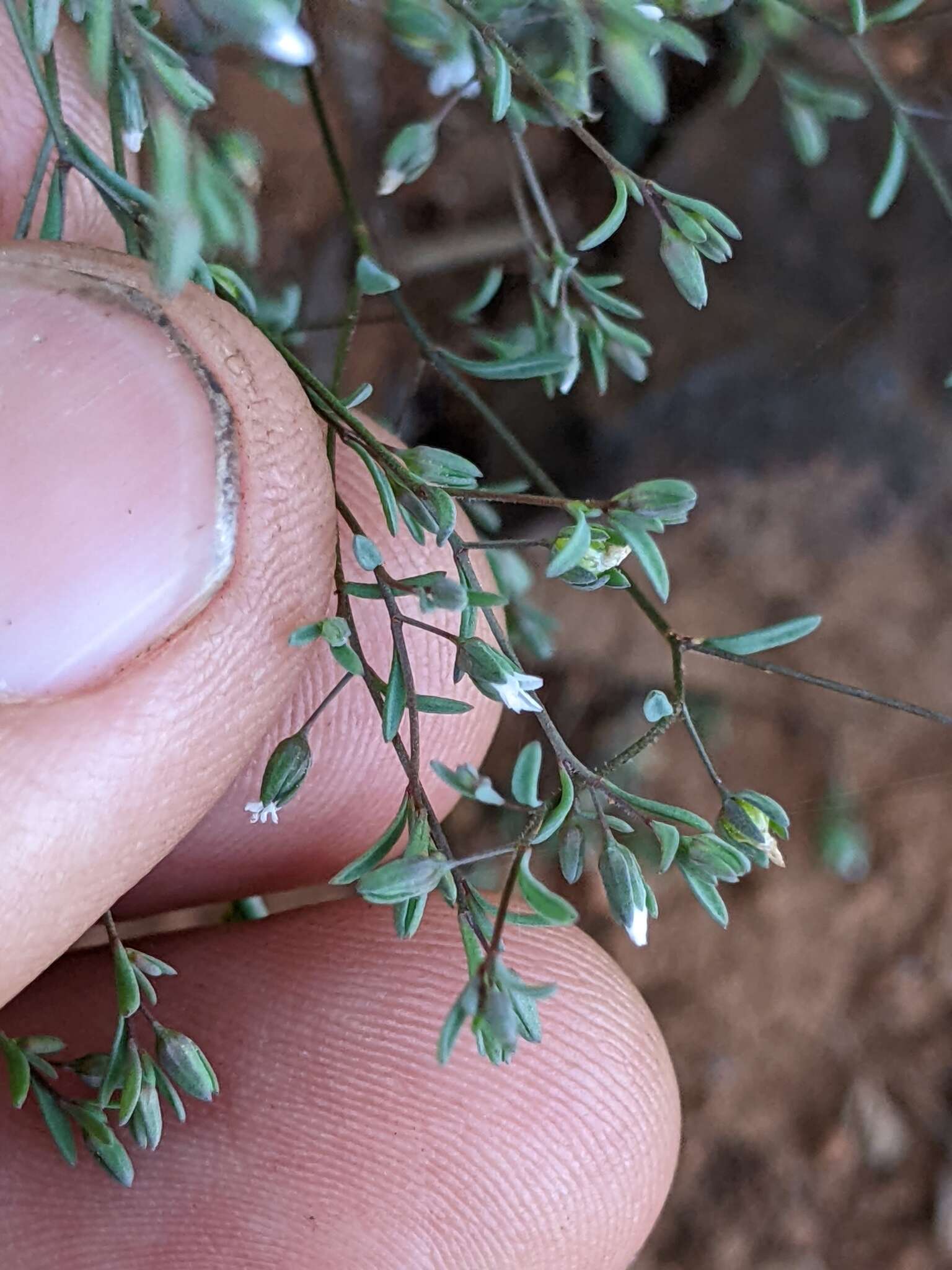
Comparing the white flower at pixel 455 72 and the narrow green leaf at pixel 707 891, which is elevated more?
the white flower at pixel 455 72

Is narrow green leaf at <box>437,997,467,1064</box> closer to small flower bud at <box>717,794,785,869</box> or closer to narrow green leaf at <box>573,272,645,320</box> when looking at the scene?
small flower bud at <box>717,794,785,869</box>

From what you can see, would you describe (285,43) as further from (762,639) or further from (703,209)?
(762,639)

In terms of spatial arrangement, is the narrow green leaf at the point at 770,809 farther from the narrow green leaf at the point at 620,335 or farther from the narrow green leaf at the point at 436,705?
the narrow green leaf at the point at 620,335

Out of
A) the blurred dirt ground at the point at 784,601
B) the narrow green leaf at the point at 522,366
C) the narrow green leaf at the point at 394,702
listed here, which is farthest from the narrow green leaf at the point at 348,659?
the blurred dirt ground at the point at 784,601

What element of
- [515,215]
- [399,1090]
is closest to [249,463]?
[399,1090]

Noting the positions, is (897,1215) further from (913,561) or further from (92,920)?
(92,920)

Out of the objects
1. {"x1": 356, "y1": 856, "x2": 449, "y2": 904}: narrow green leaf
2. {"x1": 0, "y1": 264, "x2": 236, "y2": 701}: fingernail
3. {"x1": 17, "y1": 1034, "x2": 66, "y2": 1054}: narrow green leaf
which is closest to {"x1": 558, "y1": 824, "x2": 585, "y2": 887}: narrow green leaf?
{"x1": 356, "y1": 856, "x2": 449, "y2": 904}: narrow green leaf
